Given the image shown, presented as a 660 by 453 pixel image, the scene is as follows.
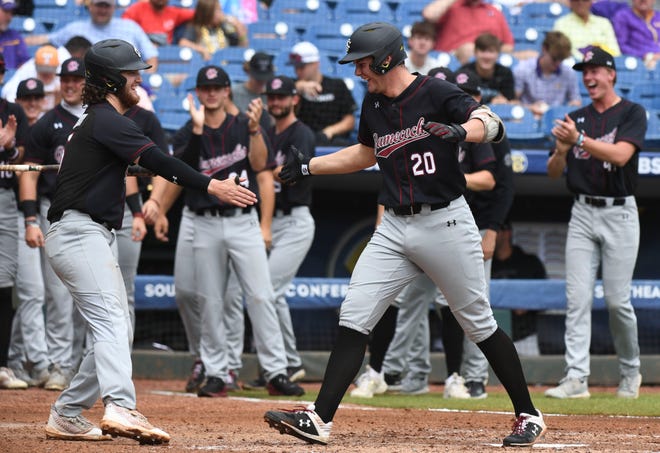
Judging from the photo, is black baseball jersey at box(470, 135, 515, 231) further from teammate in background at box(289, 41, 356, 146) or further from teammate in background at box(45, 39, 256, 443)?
teammate in background at box(45, 39, 256, 443)

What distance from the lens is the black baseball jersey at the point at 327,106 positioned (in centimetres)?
964

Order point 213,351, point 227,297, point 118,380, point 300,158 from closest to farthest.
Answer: point 118,380
point 300,158
point 213,351
point 227,297

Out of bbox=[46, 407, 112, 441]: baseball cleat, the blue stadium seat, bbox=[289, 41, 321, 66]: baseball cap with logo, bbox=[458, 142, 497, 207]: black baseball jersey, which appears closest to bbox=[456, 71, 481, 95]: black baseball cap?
bbox=[458, 142, 497, 207]: black baseball jersey

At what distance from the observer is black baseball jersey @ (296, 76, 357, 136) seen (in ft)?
31.6

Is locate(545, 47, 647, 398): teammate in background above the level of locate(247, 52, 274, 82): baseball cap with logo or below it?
below

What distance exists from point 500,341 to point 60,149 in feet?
12.3

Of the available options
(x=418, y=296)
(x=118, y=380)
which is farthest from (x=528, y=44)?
(x=118, y=380)

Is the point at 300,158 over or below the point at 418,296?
over

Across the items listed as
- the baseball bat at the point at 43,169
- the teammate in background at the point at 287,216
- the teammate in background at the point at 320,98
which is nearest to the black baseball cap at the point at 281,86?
the teammate in background at the point at 287,216

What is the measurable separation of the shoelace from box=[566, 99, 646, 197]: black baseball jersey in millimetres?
2960

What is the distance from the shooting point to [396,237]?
491 centimetres

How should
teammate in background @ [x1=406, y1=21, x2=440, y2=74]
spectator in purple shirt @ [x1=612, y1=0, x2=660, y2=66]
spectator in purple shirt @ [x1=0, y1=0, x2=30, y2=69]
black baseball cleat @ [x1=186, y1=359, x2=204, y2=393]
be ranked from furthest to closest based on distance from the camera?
spectator in purple shirt @ [x1=612, y1=0, x2=660, y2=66] < spectator in purple shirt @ [x1=0, y1=0, x2=30, y2=69] < teammate in background @ [x1=406, y1=21, x2=440, y2=74] < black baseball cleat @ [x1=186, y1=359, x2=204, y2=393]

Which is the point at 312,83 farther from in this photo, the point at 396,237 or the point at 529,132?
the point at 396,237

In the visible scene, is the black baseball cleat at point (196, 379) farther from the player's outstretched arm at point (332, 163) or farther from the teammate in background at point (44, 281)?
the player's outstretched arm at point (332, 163)
